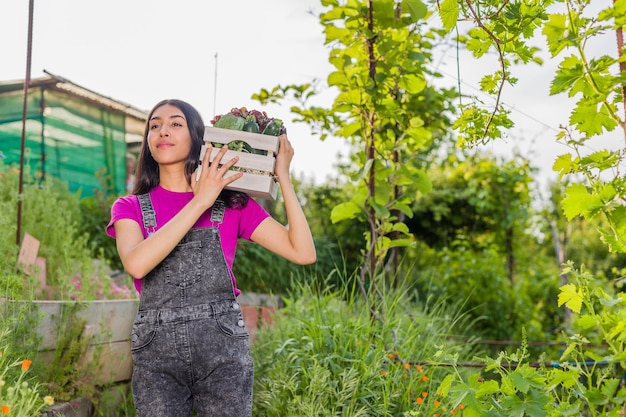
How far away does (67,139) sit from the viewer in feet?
20.7

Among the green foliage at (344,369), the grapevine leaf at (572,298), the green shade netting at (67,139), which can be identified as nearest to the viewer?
the grapevine leaf at (572,298)

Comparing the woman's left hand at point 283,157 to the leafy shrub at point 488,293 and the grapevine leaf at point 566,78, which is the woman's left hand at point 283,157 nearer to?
the grapevine leaf at point 566,78

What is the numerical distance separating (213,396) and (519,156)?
22.0 feet

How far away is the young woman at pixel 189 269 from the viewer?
Answer: 67.9 inches

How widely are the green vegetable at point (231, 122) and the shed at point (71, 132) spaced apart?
363 cm

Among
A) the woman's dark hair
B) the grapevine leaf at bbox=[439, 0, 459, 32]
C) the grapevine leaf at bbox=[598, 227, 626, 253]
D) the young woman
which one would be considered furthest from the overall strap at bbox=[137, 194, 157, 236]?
the grapevine leaf at bbox=[598, 227, 626, 253]

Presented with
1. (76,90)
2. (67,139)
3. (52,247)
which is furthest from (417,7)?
(76,90)

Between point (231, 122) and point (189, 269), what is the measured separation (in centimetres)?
45

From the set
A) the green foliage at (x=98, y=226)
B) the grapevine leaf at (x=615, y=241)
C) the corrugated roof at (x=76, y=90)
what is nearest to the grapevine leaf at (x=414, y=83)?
the grapevine leaf at (x=615, y=241)

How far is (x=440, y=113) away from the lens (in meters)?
3.73

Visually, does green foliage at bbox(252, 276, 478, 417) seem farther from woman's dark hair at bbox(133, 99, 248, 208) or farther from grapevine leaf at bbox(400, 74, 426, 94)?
grapevine leaf at bbox(400, 74, 426, 94)

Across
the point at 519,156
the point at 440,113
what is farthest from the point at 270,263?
the point at 519,156

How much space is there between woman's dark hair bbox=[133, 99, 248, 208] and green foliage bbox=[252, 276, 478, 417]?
0.92 m

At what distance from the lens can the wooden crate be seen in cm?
183
